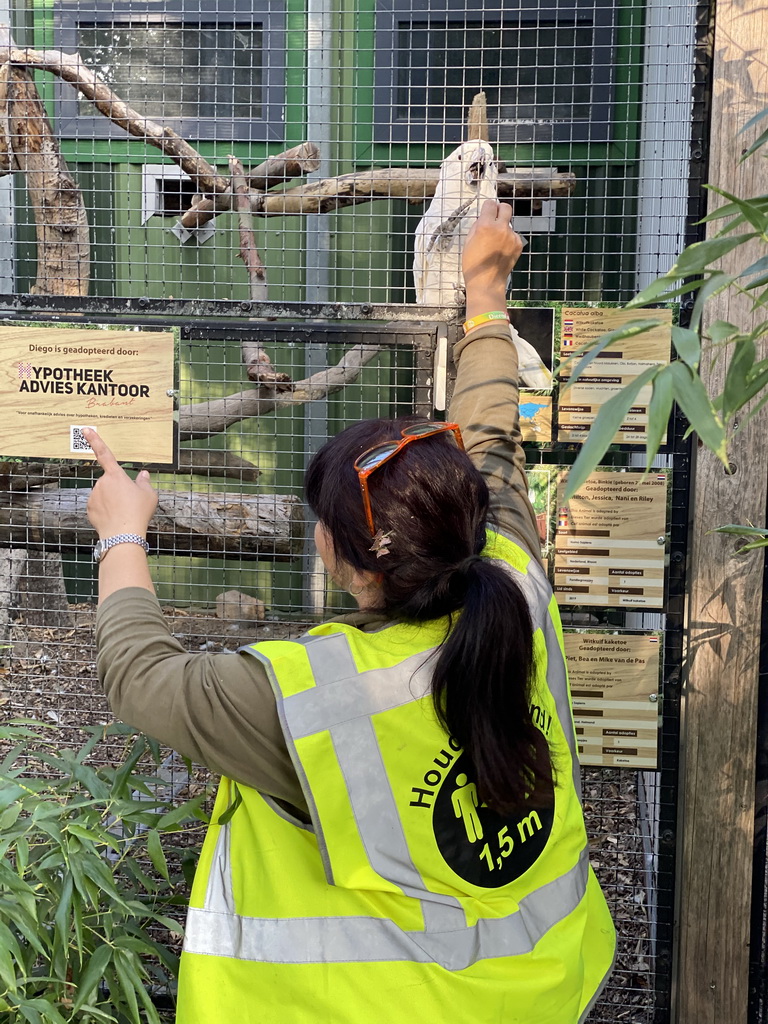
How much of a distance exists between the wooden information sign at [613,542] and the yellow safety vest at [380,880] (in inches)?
38.3

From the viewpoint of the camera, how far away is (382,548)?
1.34 meters

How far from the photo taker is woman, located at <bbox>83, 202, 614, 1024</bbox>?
132 cm

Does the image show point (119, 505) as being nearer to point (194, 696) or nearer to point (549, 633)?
point (194, 696)

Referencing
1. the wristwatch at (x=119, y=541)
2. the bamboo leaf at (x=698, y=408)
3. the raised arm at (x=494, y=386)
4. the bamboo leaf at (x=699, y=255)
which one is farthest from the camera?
the raised arm at (x=494, y=386)

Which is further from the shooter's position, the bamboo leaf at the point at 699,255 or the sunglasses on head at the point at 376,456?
the sunglasses on head at the point at 376,456

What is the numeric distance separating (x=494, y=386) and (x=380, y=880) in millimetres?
978

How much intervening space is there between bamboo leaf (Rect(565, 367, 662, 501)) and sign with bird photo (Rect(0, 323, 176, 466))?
1.74 metres

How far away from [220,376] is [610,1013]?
311 cm

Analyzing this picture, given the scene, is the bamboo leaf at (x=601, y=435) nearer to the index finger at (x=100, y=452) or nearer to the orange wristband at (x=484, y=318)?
the index finger at (x=100, y=452)

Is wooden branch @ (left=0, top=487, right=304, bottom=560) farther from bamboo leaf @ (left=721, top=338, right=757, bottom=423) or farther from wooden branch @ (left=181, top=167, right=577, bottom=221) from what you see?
bamboo leaf @ (left=721, top=338, right=757, bottom=423)

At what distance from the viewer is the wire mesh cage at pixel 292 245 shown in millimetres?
2449

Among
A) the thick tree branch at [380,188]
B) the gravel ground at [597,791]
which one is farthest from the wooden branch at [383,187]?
the gravel ground at [597,791]

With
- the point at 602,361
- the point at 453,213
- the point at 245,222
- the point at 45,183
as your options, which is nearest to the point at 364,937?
the point at 602,361

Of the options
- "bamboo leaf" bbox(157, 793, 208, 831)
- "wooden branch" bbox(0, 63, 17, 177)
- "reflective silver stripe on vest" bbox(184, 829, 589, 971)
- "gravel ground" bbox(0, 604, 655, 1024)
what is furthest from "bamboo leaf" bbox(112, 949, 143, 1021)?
"wooden branch" bbox(0, 63, 17, 177)
